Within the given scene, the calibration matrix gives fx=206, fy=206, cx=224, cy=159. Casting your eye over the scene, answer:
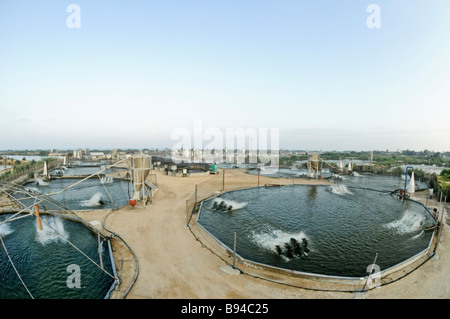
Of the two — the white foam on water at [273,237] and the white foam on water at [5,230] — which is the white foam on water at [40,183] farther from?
the white foam on water at [273,237]

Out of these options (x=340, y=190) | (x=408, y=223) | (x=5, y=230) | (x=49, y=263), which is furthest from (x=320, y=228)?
(x=5, y=230)

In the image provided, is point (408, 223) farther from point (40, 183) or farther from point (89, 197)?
point (40, 183)

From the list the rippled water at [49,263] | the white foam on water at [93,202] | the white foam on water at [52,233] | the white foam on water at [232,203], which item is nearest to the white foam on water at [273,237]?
the white foam on water at [232,203]

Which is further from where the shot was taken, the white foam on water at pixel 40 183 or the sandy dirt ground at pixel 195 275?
the white foam on water at pixel 40 183

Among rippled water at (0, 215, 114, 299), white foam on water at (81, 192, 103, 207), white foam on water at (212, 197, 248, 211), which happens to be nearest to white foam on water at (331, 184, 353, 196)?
white foam on water at (212, 197, 248, 211)

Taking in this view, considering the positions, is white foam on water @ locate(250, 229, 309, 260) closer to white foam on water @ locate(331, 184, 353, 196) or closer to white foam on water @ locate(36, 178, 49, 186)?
white foam on water @ locate(331, 184, 353, 196)
